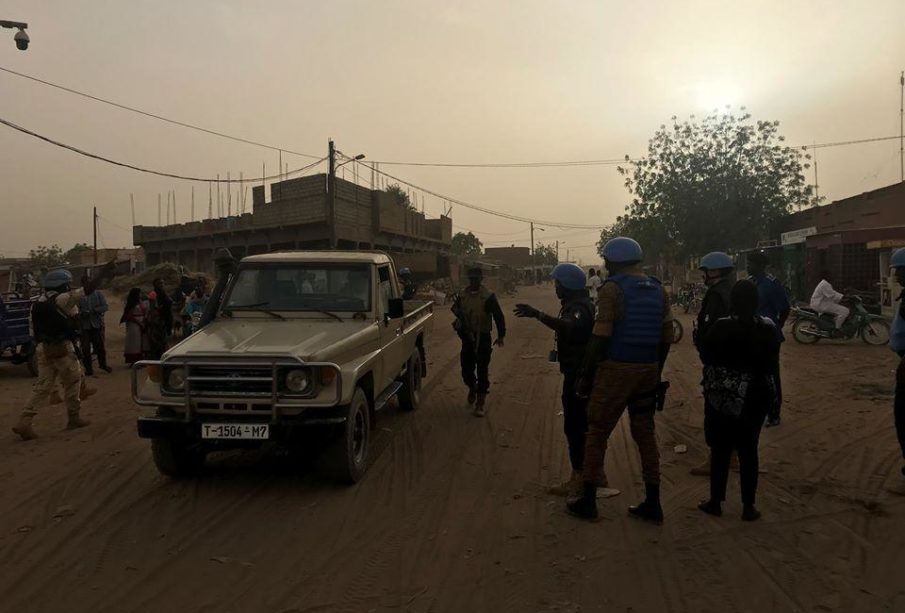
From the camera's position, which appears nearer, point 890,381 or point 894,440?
point 894,440

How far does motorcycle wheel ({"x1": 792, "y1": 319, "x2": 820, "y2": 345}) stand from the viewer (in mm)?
14125

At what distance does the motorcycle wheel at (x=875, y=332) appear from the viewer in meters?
13.6

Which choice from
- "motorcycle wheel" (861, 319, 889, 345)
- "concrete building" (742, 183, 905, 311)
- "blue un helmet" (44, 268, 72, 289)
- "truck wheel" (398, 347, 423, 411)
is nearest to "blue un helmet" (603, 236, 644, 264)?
"truck wheel" (398, 347, 423, 411)

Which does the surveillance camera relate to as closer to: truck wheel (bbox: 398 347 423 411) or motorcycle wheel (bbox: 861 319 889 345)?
truck wheel (bbox: 398 347 423 411)

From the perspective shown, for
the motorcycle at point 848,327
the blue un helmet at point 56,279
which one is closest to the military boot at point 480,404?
the blue un helmet at point 56,279

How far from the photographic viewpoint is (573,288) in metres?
5.04

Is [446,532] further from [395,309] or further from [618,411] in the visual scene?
[395,309]

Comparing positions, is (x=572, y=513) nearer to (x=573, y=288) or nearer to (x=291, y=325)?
(x=573, y=288)

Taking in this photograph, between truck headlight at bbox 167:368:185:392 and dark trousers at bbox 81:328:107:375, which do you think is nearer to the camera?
truck headlight at bbox 167:368:185:392

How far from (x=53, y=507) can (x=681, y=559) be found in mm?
4638

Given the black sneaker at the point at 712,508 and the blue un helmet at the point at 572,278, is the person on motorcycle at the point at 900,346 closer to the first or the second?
the black sneaker at the point at 712,508

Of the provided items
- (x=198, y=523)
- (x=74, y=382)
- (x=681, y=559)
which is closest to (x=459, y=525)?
(x=681, y=559)

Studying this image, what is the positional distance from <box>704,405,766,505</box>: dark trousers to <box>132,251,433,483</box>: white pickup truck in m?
2.73

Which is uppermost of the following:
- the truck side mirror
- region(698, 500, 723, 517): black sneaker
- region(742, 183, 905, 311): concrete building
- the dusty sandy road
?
region(742, 183, 905, 311): concrete building
